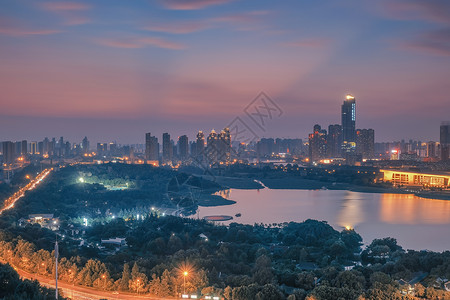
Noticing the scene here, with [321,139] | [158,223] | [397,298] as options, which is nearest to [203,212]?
[158,223]

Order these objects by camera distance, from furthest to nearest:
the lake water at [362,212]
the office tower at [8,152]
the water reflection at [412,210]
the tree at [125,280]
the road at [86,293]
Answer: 1. the office tower at [8,152]
2. the water reflection at [412,210]
3. the lake water at [362,212]
4. the tree at [125,280]
5. the road at [86,293]

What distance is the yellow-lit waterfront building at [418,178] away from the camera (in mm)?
17219

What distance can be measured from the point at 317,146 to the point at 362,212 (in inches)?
882

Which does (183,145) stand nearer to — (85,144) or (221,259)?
(85,144)

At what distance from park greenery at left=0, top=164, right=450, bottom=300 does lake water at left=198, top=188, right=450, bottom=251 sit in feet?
3.75

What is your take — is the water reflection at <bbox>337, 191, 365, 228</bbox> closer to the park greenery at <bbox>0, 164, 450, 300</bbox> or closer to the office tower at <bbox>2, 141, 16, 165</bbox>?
the park greenery at <bbox>0, 164, 450, 300</bbox>

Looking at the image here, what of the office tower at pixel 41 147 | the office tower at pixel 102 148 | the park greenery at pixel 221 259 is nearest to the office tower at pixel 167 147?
the office tower at pixel 102 148

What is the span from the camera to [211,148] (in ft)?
86.6

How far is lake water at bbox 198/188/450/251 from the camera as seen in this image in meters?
8.60

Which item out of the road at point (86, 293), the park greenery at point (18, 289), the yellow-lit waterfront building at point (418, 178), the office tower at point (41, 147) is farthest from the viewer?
the office tower at point (41, 147)

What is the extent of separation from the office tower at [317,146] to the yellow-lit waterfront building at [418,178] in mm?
12900

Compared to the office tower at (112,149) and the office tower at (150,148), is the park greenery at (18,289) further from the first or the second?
the office tower at (112,149)

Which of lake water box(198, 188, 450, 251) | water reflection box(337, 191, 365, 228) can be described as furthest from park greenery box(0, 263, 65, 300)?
water reflection box(337, 191, 365, 228)

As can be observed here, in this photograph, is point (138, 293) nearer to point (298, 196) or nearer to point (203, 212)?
point (203, 212)
